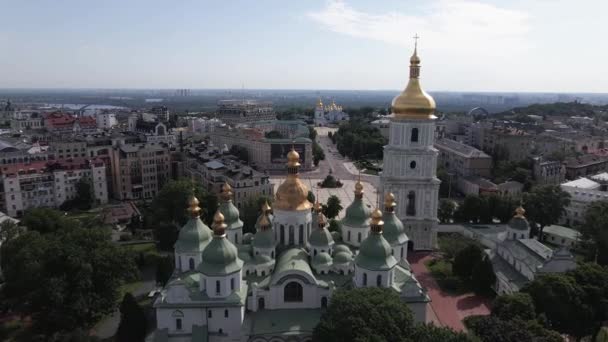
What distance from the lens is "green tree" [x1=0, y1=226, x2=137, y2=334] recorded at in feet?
91.7

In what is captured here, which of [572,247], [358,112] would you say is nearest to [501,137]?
[572,247]

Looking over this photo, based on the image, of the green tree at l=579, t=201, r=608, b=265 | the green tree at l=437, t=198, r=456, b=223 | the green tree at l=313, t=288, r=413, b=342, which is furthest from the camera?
the green tree at l=437, t=198, r=456, b=223

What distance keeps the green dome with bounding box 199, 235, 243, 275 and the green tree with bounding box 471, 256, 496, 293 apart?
20.2 m

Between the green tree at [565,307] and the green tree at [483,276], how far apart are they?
809cm

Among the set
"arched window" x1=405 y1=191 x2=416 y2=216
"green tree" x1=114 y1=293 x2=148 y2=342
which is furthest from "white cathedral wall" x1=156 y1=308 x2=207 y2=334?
"arched window" x1=405 y1=191 x2=416 y2=216

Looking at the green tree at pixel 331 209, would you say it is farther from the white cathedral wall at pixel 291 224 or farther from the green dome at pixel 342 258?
the green dome at pixel 342 258

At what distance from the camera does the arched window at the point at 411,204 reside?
138 feet

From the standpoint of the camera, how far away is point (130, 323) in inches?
1134

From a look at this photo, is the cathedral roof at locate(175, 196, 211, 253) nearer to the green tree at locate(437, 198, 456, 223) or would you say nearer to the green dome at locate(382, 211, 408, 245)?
the green dome at locate(382, 211, 408, 245)

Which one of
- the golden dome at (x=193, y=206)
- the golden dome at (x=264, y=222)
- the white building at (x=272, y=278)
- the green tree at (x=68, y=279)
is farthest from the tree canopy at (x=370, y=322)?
the green tree at (x=68, y=279)

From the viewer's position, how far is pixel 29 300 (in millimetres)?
28781

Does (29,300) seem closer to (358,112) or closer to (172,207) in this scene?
(172,207)

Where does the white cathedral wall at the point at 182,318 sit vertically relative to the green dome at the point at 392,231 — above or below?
below

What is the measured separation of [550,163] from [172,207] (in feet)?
194
